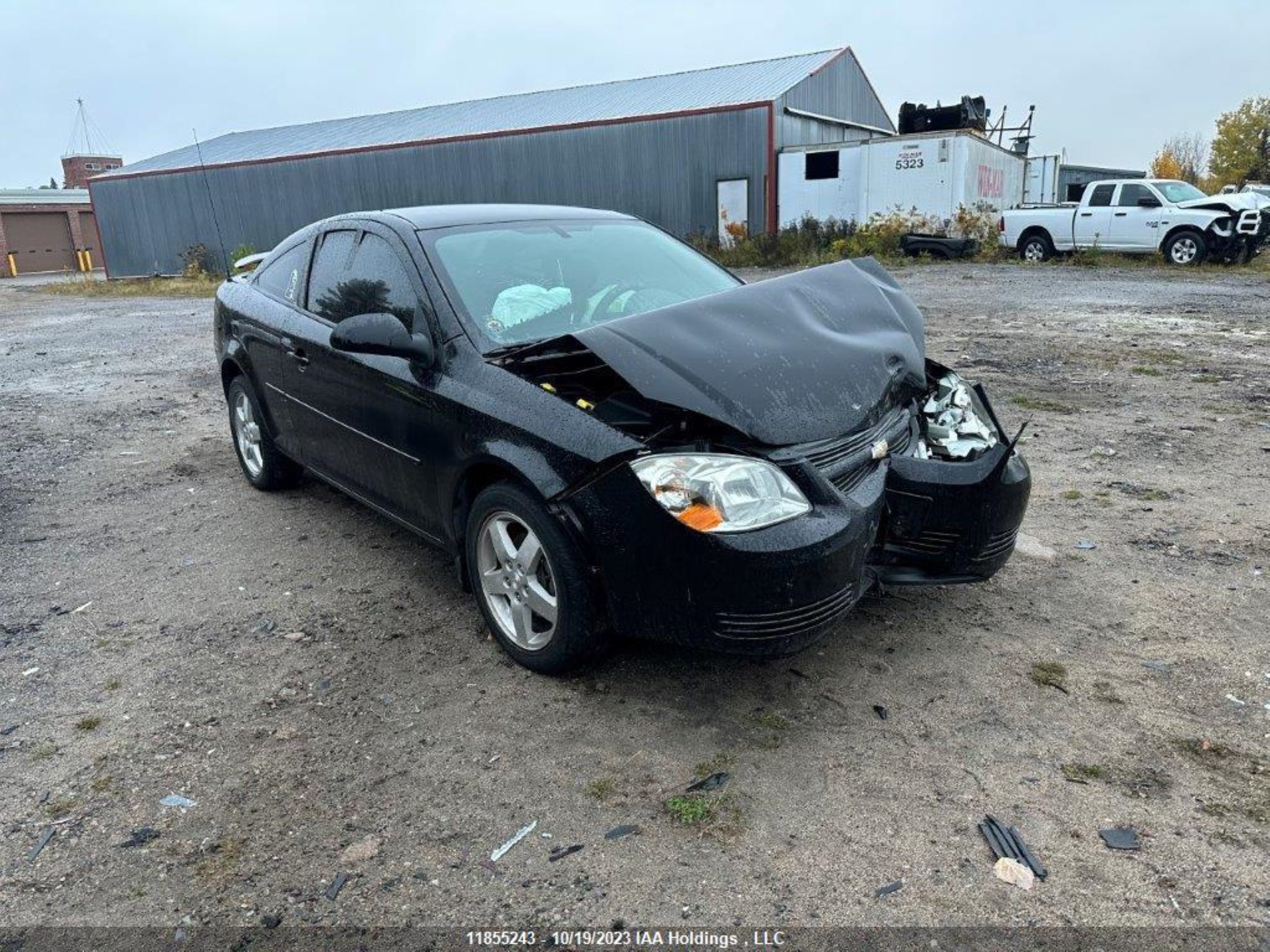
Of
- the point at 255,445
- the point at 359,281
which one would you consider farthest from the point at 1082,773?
the point at 255,445

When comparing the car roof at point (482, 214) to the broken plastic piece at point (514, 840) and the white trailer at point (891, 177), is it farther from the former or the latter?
the white trailer at point (891, 177)

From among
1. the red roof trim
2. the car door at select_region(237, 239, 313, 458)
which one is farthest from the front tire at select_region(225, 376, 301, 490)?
the red roof trim

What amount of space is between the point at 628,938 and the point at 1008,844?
3.47 ft

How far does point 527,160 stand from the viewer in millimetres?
27391

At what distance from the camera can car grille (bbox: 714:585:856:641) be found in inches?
109

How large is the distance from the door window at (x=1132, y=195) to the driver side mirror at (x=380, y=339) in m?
19.3

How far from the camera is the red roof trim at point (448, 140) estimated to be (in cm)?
2464

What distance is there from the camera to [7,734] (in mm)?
3152

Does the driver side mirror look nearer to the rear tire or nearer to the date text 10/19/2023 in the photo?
the date text 10/19/2023

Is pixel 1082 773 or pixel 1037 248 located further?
pixel 1037 248

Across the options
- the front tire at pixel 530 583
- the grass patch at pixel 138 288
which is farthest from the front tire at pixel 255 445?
the grass patch at pixel 138 288

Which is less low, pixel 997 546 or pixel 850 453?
pixel 850 453

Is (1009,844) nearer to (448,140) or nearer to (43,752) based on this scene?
(43,752)

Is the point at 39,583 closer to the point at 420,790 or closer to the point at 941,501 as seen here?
the point at 420,790
